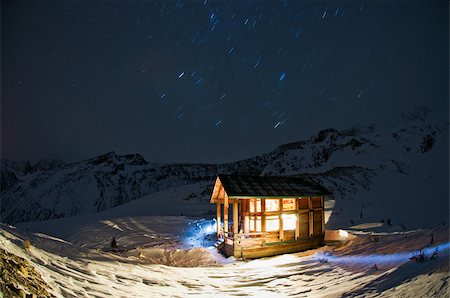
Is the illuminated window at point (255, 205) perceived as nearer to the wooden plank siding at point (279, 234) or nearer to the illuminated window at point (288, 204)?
the wooden plank siding at point (279, 234)

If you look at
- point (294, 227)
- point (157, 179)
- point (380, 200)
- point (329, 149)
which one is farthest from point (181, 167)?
point (294, 227)

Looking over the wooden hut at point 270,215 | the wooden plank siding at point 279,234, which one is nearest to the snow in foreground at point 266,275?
the wooden plank siding at point 279,234

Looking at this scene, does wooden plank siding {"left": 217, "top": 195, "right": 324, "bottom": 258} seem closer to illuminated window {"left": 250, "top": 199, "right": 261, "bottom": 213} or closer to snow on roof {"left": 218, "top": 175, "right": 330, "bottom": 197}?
illuminated window {"left": 250, "top": 199, "right": 261, "bottom": 213}

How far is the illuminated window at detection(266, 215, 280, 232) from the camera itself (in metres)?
16.3

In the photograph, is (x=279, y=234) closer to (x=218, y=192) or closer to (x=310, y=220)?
(x=310, y=220)

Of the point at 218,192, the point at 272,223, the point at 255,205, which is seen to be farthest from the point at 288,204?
the point at 218,192

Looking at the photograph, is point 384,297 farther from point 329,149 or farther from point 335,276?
point 329,149

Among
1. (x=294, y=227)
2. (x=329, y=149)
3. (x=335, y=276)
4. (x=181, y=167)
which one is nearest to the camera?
(x=335, y=276)

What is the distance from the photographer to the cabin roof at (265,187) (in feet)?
48.5

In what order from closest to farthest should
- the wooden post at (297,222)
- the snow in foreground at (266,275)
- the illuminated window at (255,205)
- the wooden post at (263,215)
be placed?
the snow in foreground at (266,275) < the wooden post at (263,215) < the wooden post at (297,222) < the illuminated window at (255,205)

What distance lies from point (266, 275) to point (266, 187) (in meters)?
6.67

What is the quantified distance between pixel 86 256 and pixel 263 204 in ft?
32.0

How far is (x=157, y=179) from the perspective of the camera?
16950 cm

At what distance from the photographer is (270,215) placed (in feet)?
52.1
